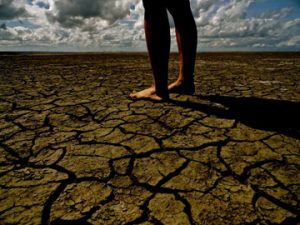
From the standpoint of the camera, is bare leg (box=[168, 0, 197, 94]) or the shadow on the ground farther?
bare leg (box=[168, 0, 197, 94])

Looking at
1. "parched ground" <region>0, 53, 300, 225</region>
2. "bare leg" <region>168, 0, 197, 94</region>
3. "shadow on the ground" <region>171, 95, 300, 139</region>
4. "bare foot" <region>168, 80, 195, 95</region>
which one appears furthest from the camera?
"bare foot" <region>168, 80, 195, 95</region>

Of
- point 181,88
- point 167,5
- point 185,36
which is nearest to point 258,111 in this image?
point 181,88

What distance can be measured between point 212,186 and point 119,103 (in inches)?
44.4

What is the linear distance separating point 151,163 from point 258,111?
3.04 feet

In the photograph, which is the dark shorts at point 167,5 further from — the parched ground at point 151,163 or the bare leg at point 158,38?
the parched ground at point 151,163

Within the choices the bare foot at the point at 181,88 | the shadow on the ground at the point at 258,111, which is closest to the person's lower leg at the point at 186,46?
the bare foot at the point at 181,88

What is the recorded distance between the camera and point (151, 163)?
0.95 meters

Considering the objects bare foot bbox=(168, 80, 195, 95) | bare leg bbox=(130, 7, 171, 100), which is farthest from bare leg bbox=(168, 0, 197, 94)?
bare leg bbox=(130, 7, 171, 100)

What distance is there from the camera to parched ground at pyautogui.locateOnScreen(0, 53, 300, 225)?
69 centimetres

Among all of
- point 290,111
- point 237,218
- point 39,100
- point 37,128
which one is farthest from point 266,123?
point 39,100

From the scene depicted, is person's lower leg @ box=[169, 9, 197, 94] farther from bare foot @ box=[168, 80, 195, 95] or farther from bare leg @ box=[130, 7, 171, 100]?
bare leg @ box=[130, 7, 171, 100]

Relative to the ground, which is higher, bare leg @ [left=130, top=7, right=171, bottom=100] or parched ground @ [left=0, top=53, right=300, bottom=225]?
bare leg @ [left=130, top=7, right=171, bottom=100]

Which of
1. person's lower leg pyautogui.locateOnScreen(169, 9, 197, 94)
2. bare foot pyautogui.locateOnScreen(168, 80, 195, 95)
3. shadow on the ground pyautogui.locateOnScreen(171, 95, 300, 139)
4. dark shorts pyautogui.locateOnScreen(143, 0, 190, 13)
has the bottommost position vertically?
shadow on the ground pyautogui.locateOnScreen(171, 95, 300, 139)

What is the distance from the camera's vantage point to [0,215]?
0.68 meters
